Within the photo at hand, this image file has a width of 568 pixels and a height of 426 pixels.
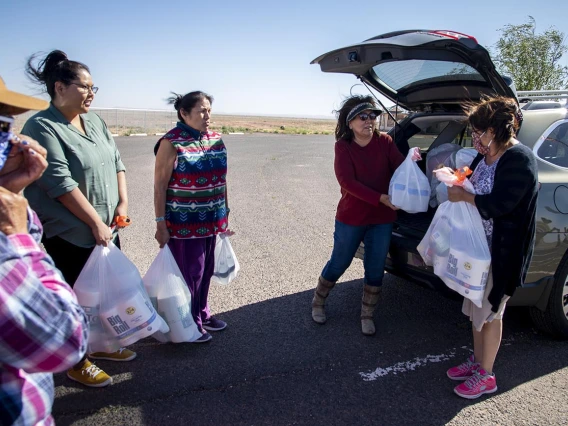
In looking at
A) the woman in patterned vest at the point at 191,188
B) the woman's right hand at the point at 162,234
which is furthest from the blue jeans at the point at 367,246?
the woman's right hand at the point at 162,234

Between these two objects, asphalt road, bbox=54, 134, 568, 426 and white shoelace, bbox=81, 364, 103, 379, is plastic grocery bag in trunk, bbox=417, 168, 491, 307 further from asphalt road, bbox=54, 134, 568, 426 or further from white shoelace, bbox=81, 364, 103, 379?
white shoelace, bbox=81, 364, 103, 379

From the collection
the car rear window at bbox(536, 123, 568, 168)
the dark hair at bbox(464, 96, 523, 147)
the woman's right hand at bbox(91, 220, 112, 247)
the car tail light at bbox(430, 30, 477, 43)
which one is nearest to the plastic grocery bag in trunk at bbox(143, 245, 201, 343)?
the woman's right hand at bbox(91, 220, 112, 247)

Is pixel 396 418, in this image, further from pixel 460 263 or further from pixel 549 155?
pixel 549 155

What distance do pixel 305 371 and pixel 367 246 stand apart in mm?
1115

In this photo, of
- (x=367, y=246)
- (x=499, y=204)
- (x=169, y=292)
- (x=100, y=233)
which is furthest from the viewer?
(x=367, y=246)

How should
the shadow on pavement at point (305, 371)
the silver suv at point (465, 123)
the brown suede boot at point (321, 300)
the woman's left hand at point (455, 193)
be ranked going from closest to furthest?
the shadow on pavement at point (305, 371) < the woman's left hand at point (455, 193) < the silver suv at point (465, 123) < the brown suede boot at point (321, 300)

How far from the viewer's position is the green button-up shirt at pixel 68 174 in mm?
2738

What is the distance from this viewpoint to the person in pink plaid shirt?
46.8 inches

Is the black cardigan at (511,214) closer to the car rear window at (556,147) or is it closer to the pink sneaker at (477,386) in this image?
the pink sneaker at (477,386)

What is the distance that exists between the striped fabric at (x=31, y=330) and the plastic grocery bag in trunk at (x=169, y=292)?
6.15 ft

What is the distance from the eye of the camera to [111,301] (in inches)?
113

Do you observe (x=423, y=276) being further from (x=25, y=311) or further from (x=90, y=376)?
(x=25, y=311)

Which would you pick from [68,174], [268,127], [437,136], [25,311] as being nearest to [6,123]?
[25,311]

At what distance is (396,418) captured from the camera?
106 inches
